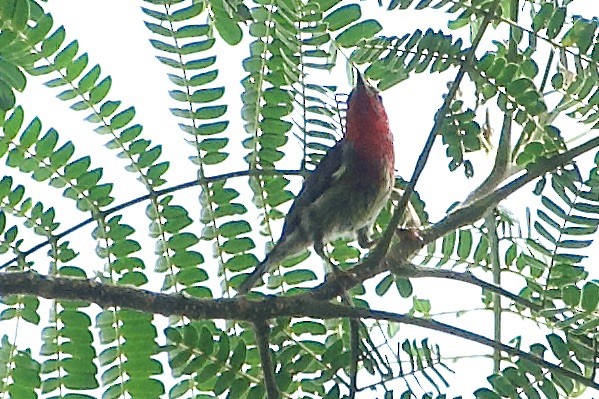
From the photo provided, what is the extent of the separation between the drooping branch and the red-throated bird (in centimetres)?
54

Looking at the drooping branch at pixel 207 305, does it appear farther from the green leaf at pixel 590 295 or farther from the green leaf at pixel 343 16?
the green leaf at pixel 343 16

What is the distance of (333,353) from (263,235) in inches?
18.5

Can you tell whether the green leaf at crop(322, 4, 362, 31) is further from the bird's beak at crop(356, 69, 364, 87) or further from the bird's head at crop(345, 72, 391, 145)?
the bird's head at crop(345, 72, 391, 145)

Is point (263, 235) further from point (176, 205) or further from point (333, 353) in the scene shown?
point (333, 353)

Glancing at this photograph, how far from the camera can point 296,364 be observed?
230cm

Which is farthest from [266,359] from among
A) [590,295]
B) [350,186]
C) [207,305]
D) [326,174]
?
[350,186]

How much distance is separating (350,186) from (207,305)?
3.99 feet

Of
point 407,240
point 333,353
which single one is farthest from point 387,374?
point 407,240

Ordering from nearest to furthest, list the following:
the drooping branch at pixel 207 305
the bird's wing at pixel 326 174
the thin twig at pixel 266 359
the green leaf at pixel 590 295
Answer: the drooping branch at pixel 207 305 → the thin twig at pixel 266 359 → the green leaf at pixel 590 295 → the bird's wing at pixel 326 174

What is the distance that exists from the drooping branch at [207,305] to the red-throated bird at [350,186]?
1.79 ft

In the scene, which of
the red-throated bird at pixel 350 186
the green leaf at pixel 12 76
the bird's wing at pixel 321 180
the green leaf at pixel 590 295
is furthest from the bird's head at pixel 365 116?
the green leaf at pixel 12 76

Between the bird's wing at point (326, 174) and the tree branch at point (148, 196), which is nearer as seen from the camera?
the tree branch at point (148, 196)

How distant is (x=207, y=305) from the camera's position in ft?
6.64

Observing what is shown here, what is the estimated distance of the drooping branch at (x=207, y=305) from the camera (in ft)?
A: 6.30
